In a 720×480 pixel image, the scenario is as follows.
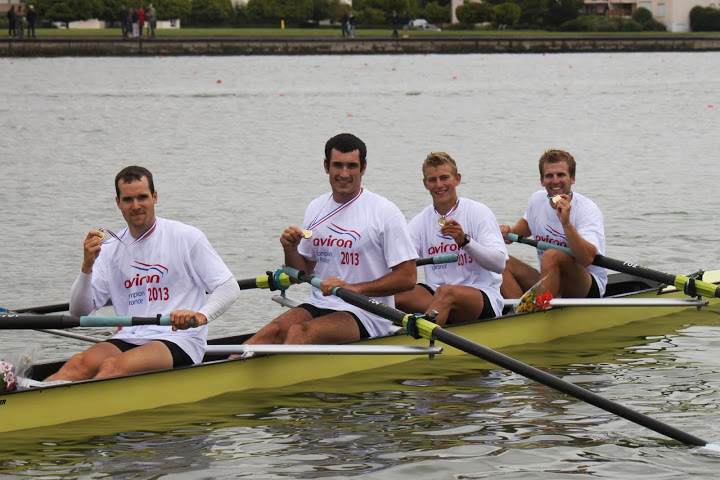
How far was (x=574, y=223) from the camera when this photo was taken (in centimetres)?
1101

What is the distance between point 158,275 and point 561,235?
438cm

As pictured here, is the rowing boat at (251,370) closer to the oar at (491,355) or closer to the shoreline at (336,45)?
the oar at (491,355)

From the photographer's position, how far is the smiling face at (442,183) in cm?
978

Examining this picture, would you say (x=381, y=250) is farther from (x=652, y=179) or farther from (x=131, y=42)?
(x=131, y=42)

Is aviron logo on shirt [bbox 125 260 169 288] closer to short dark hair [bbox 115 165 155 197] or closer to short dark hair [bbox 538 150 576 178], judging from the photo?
short dark hair [bbox 115 165 155 197]

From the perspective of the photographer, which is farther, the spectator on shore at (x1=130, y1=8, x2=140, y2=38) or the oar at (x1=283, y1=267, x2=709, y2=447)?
the spectator on shore at (x1=130, y1=8, x2=140, y2=38)

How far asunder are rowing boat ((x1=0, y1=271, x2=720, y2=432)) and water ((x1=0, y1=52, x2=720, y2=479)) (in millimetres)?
135

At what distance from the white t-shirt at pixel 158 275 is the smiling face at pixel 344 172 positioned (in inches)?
46.4

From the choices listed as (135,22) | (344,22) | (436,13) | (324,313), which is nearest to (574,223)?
(324,313)

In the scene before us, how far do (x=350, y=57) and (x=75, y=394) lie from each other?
64.3 m

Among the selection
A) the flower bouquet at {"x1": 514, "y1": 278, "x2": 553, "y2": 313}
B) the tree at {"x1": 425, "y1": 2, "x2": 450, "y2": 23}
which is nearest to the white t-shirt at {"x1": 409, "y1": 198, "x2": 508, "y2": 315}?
the flower bouquet at {"x1": 514, "y1": 278, "x2": 553, "y2": 313}

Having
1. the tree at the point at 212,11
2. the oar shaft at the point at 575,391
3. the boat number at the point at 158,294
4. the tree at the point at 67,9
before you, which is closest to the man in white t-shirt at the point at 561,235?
the oar shaft at the point at 575,391

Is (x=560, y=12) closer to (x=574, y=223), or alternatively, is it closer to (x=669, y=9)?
(x=669, y=9)

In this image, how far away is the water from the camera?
26.9 ft
